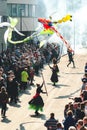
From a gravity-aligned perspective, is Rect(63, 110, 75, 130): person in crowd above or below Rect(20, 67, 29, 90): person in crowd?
below

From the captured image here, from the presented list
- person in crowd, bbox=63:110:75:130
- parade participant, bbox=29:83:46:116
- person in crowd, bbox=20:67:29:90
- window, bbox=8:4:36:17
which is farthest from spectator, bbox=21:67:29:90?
window, bbox=8:4:36:17

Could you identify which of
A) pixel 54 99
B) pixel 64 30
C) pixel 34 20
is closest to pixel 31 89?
pixel 54 99

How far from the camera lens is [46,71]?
37250 millimetres

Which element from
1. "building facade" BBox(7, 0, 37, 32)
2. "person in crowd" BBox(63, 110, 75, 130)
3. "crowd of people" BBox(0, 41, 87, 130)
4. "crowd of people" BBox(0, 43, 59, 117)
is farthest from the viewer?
Answer: "building facade" BBox(7, 0, 37, 32)

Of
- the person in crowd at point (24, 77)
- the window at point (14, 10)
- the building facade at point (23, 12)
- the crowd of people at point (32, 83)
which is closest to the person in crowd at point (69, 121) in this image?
the crowd of people at point (32, 83)

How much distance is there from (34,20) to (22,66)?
25.4 m

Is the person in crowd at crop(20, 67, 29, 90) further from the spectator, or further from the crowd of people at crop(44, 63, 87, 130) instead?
the crowd of people at crop(44, 63, 87, 130)

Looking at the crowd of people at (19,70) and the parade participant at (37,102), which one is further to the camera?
the crowd of people at (19,70)

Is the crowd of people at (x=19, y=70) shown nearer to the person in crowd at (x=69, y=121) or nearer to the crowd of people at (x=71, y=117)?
the crowd of people at (x=71, y=117)

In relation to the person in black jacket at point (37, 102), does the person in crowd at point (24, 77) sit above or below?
above

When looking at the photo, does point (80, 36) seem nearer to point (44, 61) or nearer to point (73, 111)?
point (44, 61)

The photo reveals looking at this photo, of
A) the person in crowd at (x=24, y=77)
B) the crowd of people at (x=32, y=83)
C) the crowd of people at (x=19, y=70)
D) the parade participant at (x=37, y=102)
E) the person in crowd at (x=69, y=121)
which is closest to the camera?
the person in crowd at (x=69, y=121)

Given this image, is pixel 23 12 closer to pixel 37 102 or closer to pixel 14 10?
pixel 14 10

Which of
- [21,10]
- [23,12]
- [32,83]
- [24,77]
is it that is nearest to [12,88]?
[24,77]
